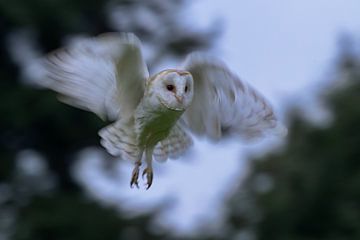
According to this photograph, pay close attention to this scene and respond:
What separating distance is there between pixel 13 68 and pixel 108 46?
10.7 metres

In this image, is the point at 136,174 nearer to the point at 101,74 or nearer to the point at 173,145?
the point at 173,145

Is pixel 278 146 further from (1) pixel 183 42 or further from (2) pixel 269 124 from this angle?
(2) pixel 269 124

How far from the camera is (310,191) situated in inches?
668

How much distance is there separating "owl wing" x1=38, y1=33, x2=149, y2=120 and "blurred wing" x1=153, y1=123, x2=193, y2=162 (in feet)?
0.75

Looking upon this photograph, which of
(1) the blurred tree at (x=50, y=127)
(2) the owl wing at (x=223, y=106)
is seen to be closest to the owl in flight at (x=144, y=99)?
(2) the owl wing at (x=223, y=106)

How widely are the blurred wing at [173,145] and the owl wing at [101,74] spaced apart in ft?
0.75

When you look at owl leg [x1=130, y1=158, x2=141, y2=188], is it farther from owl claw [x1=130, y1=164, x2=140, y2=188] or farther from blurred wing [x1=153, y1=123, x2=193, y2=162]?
blurred wing [x1=153, y1=123, x2=193, y2=162]

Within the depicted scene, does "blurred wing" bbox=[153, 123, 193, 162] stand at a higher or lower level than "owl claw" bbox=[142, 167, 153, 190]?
higher

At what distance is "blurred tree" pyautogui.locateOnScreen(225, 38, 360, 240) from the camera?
55.1 ft

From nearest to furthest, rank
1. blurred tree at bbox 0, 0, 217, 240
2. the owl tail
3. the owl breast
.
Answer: the owl breast → the owl tail → blurred tree at bbox 0, 0, 217, 240

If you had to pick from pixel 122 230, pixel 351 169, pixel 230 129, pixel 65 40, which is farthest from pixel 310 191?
pixel 230 129

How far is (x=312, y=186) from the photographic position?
16.9 metres

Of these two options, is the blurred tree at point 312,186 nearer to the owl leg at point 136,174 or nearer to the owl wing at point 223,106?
the owl wing at point 223,106

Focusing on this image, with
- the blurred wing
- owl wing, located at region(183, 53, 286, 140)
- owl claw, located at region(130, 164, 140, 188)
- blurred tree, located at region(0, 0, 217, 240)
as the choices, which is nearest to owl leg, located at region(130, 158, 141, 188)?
owl claw, located at region(130, 164, 140, 188)
